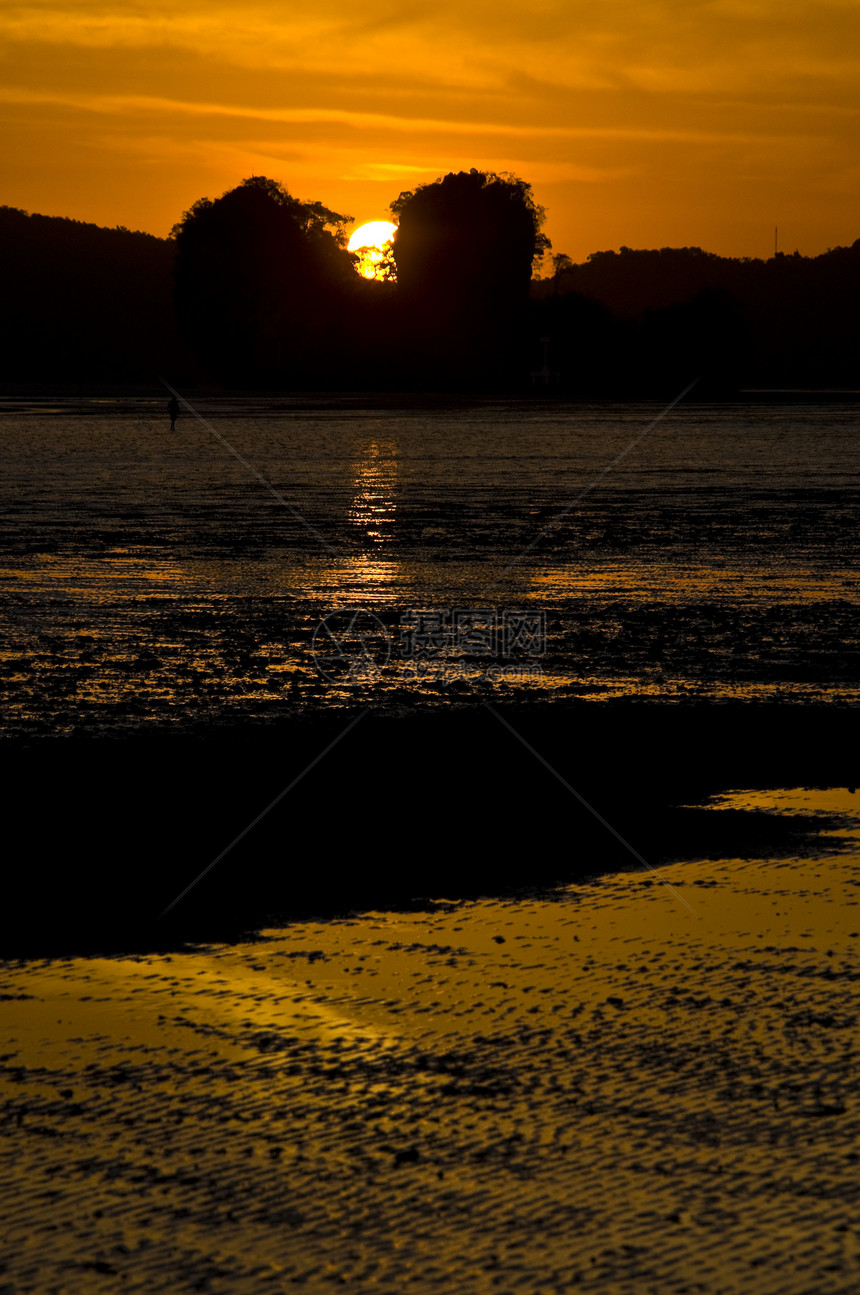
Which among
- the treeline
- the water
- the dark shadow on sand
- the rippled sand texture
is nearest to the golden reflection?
the water

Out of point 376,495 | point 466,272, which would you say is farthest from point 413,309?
point 376,495

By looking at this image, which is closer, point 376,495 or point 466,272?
point 376,495

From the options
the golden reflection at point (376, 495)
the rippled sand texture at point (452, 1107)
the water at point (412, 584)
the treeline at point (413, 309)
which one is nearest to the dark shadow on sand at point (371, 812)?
the rippled sand texture at point (452, 1107)

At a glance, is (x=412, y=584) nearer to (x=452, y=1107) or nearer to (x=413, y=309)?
(x=452, y=1107)

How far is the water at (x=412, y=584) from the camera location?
11711 mm

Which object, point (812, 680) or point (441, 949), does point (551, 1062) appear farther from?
point (812, 680)

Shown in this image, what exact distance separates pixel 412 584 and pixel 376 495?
37.9 ft

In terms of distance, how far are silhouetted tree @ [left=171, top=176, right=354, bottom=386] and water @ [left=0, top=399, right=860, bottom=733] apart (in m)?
107

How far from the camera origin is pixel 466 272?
141 meters

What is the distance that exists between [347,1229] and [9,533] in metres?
18.5

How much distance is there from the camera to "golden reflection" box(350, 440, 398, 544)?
75.4 feet

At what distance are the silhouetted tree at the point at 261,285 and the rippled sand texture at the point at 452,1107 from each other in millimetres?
139438

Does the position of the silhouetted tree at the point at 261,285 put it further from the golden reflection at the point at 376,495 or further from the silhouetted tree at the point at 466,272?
the golden reflection at the point at 376,495

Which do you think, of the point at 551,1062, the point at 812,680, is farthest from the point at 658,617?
the point at 551,1062
